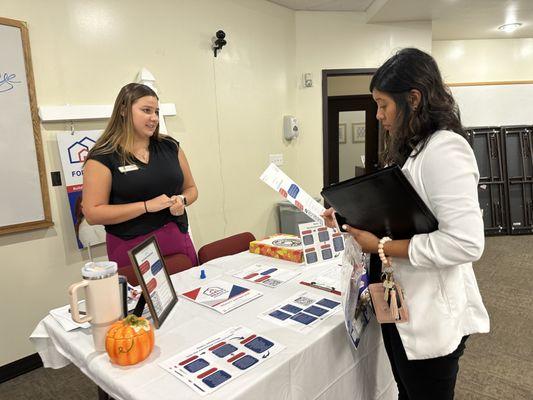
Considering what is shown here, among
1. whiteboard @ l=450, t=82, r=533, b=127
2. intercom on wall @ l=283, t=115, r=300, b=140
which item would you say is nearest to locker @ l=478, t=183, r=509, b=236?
whiteboard @ l=450, t=82, r=533, b=127

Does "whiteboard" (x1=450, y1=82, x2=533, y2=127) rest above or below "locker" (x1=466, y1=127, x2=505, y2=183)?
above

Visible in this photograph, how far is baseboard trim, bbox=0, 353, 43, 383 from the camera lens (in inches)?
91.6

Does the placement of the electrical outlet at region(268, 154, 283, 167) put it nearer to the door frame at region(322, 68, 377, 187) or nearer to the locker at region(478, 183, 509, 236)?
the door frame at region(322, 68, 377, 187)

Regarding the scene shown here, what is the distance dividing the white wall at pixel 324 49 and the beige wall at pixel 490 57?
1336 millimetres

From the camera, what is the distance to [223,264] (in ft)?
6.11

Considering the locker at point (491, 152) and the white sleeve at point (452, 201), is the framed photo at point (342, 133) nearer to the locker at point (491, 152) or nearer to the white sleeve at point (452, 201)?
the locker at point (491, 152)

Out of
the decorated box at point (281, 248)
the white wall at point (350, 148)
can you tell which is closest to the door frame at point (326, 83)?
the white wall at point (350, 148)

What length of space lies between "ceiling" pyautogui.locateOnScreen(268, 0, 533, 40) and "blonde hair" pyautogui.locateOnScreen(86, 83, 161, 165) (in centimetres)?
267

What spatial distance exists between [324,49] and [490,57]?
9.33ft

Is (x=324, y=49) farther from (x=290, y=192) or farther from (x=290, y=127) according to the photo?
(x=290, y=192)

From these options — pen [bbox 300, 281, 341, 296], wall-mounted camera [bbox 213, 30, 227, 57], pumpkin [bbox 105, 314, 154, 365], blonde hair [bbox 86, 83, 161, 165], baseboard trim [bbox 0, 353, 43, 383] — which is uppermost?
wall-mounted camera [bbox 213, 30, 227, 57]

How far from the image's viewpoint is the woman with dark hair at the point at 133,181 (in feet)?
5.85

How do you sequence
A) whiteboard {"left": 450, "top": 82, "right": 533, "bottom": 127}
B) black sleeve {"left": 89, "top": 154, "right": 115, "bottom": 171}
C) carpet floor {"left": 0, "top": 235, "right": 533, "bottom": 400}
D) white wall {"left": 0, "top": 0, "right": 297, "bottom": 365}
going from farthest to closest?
whiteboard {"left": 450, "top": 82, "right": 533, "bottom": 127}
white wall {"left": 0, "top": 0, "right": 297, "bottom": 365}
carpet floor {"left": 0, "top": 235, "right": 533, "bottom": 400}
black sleeve {"left": 89, "top": 154, "right": 115, "bottom": 171}

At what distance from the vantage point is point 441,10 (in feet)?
13.4
